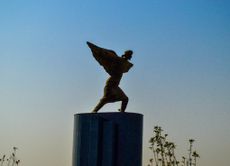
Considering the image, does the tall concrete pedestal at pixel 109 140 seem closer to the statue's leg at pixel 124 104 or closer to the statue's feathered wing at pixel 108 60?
the statue's leg at pixel 124 104

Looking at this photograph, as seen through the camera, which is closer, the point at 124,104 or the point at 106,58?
the point at 124,104

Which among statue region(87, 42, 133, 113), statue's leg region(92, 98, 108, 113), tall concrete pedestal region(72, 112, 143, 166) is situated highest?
statue region(87, 42, 133, 113)

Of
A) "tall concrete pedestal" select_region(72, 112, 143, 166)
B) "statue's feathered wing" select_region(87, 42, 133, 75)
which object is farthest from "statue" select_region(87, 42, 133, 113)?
"tall concrete pedestal" select_region(72, 112, 143, 166)

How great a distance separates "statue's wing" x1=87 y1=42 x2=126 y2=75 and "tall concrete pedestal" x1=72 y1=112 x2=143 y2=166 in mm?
1919

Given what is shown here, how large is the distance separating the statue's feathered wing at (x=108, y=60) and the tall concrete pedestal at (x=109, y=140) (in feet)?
6.21

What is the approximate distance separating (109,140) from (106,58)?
10.3 feet

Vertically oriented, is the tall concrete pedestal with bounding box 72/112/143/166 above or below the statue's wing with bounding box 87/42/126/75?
below

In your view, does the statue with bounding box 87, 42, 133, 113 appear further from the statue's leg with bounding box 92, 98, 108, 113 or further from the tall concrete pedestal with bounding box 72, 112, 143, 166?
the tall concrete pedestal with bounding box 72, 112, 143, 166

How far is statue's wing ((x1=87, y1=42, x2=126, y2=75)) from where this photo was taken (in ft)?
59.4

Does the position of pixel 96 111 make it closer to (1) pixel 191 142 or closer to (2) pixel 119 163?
(2) pixel 119 163

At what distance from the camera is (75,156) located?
1747 cm

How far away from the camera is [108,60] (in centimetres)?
1816

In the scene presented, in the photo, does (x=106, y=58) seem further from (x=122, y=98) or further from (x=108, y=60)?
(x=122, y=98)

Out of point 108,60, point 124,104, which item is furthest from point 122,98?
point 108,60
